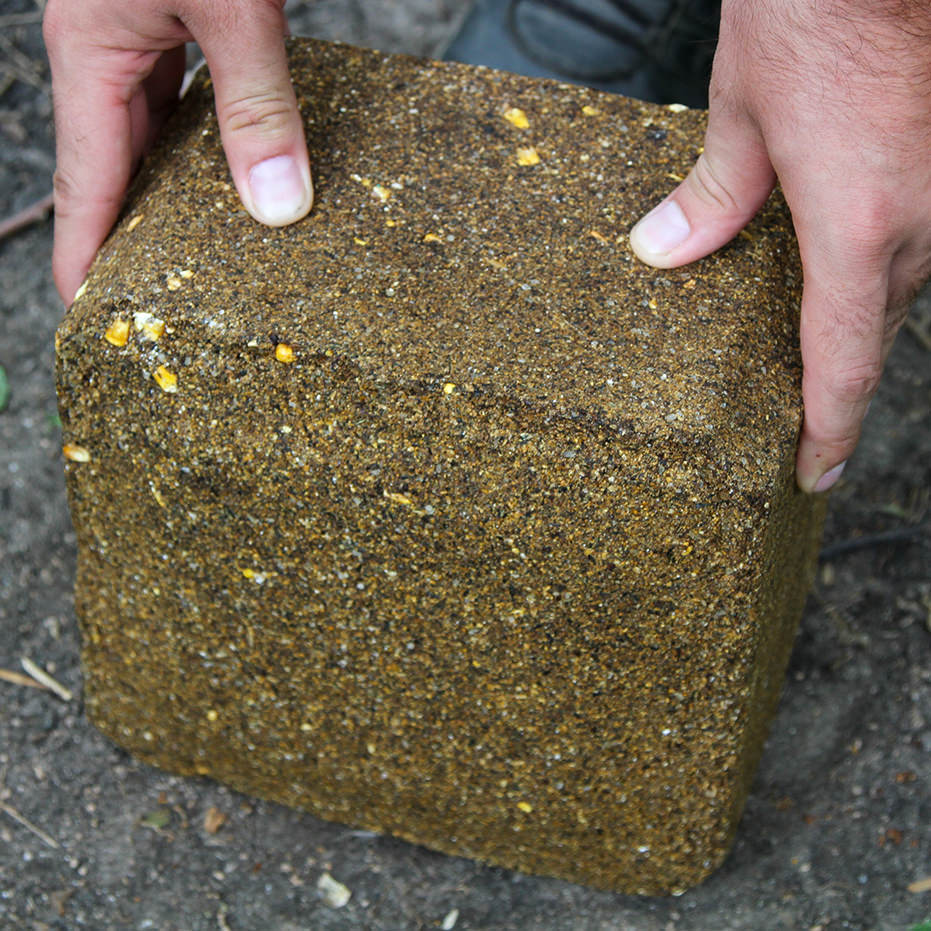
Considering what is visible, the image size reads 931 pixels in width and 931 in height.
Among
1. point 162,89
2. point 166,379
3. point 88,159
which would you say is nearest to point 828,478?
point 166,379

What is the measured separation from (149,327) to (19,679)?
91 centimetres

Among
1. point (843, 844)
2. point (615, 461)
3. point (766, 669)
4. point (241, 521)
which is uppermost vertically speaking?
point (615, 461)

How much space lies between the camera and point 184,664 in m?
1.58

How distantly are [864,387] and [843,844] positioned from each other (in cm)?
83

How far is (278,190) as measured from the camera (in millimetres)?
1388

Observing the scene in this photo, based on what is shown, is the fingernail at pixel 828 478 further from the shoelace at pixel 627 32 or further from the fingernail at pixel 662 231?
the shoelace at pixel 627 32

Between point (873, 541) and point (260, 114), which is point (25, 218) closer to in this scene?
point (260, 114)

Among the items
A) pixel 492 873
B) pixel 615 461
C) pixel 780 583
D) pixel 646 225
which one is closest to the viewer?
pixel 615 461

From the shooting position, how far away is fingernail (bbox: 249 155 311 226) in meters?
1.38

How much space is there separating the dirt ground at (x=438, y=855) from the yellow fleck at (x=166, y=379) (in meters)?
0.78

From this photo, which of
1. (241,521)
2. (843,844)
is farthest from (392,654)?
(843,844)

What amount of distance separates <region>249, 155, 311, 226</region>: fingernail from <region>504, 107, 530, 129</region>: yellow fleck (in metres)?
0.31

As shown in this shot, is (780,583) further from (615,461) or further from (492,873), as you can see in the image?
(492,873)

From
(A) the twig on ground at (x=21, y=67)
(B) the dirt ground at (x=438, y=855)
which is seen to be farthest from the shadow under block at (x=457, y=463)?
(A) the twig on ground at (x=21, y=67)
